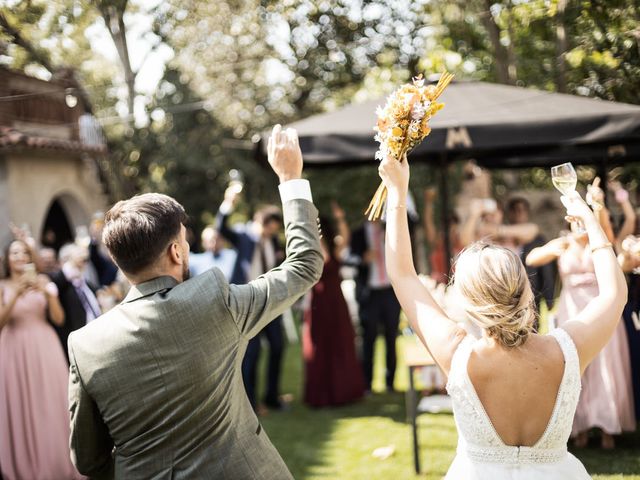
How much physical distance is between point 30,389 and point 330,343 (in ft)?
9.84

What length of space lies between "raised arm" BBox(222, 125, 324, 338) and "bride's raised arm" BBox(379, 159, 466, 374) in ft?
0.79

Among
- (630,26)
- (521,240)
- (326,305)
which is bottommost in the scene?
(326,305)

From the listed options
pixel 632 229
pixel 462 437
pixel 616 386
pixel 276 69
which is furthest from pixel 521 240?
pixel 276 69

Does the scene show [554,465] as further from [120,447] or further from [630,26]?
[630,26]

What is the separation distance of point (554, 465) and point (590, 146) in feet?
17.1

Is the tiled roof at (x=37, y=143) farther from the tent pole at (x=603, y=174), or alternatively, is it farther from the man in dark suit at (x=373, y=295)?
the tent pole at (x=603, y=174)

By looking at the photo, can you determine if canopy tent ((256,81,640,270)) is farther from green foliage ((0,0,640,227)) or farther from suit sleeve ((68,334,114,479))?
suit sleeve ((68,334,114,479))

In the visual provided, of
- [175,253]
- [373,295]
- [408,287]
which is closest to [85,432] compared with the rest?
[175,253]

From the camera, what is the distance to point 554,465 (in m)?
1.90

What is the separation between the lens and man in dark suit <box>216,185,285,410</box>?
6.38 meters

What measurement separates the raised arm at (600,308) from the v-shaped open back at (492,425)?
4cm

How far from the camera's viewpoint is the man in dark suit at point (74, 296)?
5.03 metres

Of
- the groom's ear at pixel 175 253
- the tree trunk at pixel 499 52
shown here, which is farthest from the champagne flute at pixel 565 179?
the tree trunk at pixel 499 52

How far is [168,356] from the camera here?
→ 1761mm
